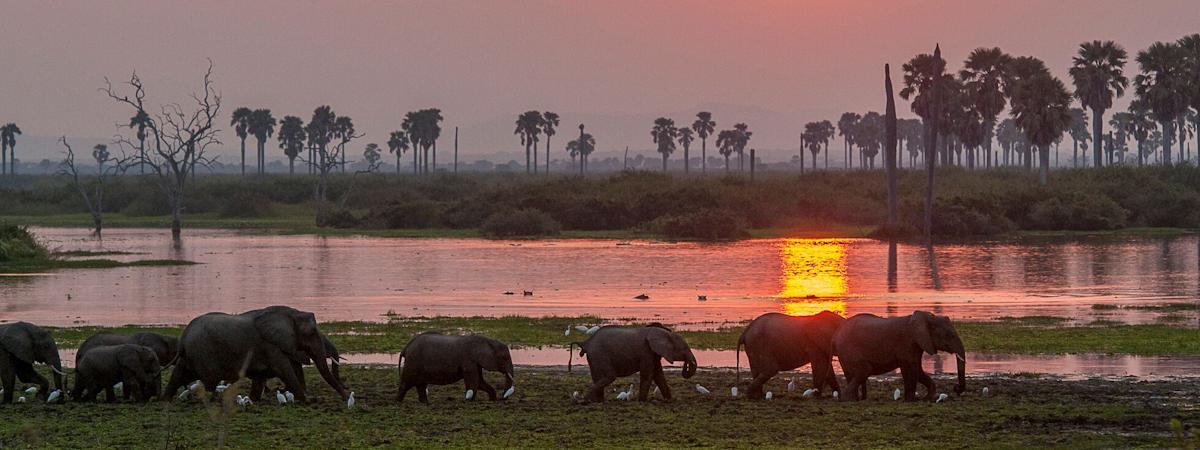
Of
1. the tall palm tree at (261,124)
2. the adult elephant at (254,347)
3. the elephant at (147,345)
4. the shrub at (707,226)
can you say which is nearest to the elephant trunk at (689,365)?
the adult elephant at (254,347)

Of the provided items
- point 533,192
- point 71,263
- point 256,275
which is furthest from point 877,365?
Answer: point 533,192

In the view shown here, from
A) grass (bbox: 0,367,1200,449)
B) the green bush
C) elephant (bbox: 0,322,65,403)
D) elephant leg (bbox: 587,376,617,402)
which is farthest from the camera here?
the green bush

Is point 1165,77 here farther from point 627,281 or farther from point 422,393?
point 422,393

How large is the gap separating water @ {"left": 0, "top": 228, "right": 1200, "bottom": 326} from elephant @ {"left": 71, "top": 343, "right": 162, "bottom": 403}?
43.3 ft

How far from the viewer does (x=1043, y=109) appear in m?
103

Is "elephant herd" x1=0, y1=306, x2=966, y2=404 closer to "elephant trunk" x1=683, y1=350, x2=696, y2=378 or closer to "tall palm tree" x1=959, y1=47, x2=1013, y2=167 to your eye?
"elephant trunk" x1=683, y1=350, x2=696, y2=378

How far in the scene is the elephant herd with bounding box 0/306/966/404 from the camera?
57.5 ft

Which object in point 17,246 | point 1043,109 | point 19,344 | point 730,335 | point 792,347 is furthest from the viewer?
point 1043,109

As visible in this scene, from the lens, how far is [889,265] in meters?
52.4

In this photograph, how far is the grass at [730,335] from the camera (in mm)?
24406

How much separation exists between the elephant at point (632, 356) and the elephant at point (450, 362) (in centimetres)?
108

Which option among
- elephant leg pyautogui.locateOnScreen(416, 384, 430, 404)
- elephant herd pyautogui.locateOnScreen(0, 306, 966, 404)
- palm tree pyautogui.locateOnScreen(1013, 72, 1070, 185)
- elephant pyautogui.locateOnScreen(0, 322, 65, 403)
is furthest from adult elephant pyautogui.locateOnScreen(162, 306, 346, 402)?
palm tree pyautogui.locateOnScreen(1013, 72, 1070, 185)

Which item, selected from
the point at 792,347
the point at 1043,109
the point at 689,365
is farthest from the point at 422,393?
the point at 1043,109

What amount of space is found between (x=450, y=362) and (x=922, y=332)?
5.72m
